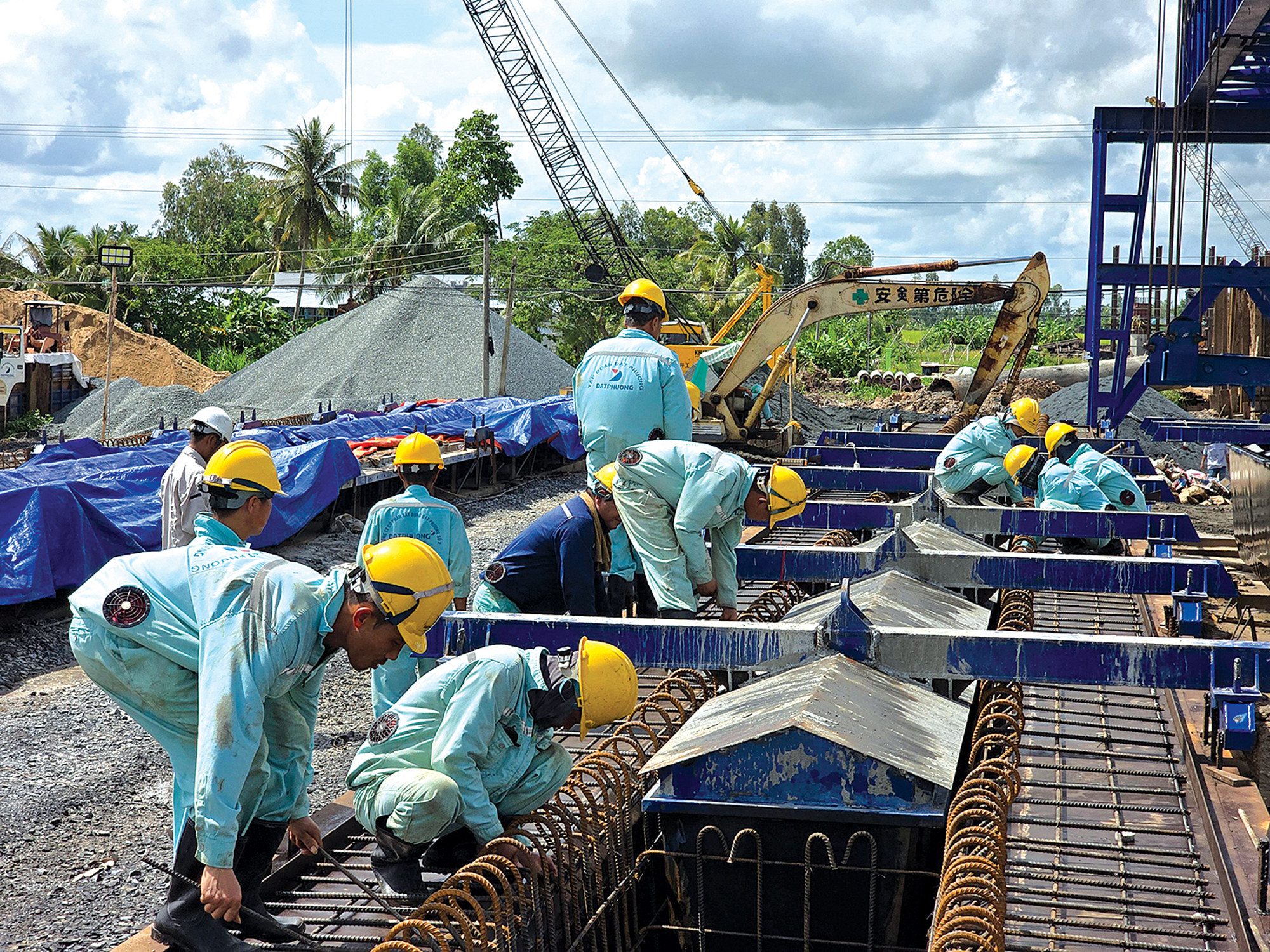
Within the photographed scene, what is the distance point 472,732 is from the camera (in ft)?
11.0

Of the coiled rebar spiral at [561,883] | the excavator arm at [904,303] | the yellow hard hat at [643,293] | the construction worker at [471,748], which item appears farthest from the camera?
the excavator arm at [904,303]

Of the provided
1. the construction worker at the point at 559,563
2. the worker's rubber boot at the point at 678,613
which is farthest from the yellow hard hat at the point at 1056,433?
the construction worker at the point at 559,563

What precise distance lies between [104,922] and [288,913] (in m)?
1.61

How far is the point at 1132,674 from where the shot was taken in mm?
3869

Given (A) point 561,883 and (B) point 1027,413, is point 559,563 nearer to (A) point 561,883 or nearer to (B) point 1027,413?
(A) point 561,883

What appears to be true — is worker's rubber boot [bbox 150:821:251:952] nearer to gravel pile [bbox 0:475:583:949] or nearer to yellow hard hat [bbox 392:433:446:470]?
gravel pile [bbox 0:475:583:949]

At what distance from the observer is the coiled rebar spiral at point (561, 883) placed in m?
2.96

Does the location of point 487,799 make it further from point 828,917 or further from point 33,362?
point 33,362

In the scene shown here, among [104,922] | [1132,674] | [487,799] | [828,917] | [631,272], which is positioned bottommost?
[104,922]

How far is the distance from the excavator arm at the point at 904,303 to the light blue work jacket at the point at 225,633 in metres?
13.9

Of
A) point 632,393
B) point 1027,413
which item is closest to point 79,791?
point 632,393

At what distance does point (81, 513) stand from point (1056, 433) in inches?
292

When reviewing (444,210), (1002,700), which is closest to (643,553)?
(1002,700)

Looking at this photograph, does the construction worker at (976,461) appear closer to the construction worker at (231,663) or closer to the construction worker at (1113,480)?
the construction worker at (1113,480)
